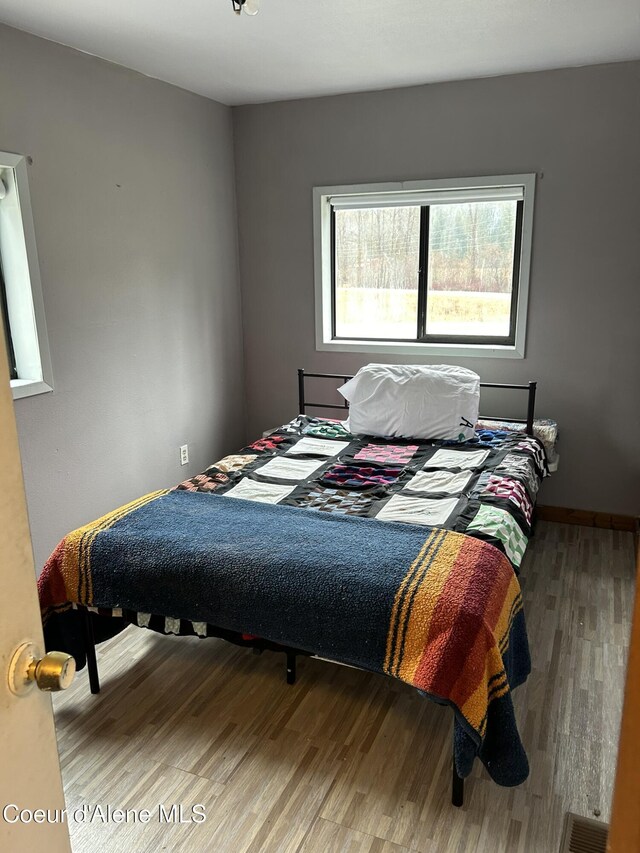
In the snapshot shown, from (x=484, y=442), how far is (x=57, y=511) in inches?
79.5

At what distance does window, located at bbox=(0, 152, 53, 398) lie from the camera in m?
2.54

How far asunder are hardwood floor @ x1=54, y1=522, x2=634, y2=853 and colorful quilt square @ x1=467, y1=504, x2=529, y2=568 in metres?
0.49

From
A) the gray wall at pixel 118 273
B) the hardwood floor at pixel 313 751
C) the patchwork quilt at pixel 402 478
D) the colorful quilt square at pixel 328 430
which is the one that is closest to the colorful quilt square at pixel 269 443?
the patchwork quilt at pixel 402 478

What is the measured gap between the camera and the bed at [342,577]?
171cm

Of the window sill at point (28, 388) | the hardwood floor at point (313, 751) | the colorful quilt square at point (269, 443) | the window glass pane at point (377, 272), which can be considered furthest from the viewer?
the window glass pane at point (377, 272)

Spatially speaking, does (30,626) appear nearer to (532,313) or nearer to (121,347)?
(121,347)

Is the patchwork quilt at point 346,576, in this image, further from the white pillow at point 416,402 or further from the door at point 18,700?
the door at point 18,700

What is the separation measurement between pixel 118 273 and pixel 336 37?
1.42 meters

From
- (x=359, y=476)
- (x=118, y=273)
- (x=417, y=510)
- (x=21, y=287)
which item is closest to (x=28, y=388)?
(x=21, y=287)

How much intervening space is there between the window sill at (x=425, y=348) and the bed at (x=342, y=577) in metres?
0.97

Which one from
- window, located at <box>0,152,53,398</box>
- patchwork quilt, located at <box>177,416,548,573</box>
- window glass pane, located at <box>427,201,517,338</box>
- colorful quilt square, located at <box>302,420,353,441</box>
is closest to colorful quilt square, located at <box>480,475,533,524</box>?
patchwork quilt, located at <box>177,416,548,573</box>

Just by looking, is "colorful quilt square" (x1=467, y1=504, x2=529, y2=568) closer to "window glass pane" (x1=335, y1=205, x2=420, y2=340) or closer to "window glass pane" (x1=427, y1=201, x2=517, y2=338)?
"window glass pane" (x1=427, y1=201, x2=517, y2=338)

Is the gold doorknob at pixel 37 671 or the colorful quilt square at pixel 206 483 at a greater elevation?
the gold doorknob at pixel 37 671

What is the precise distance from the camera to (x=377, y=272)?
3846mm
